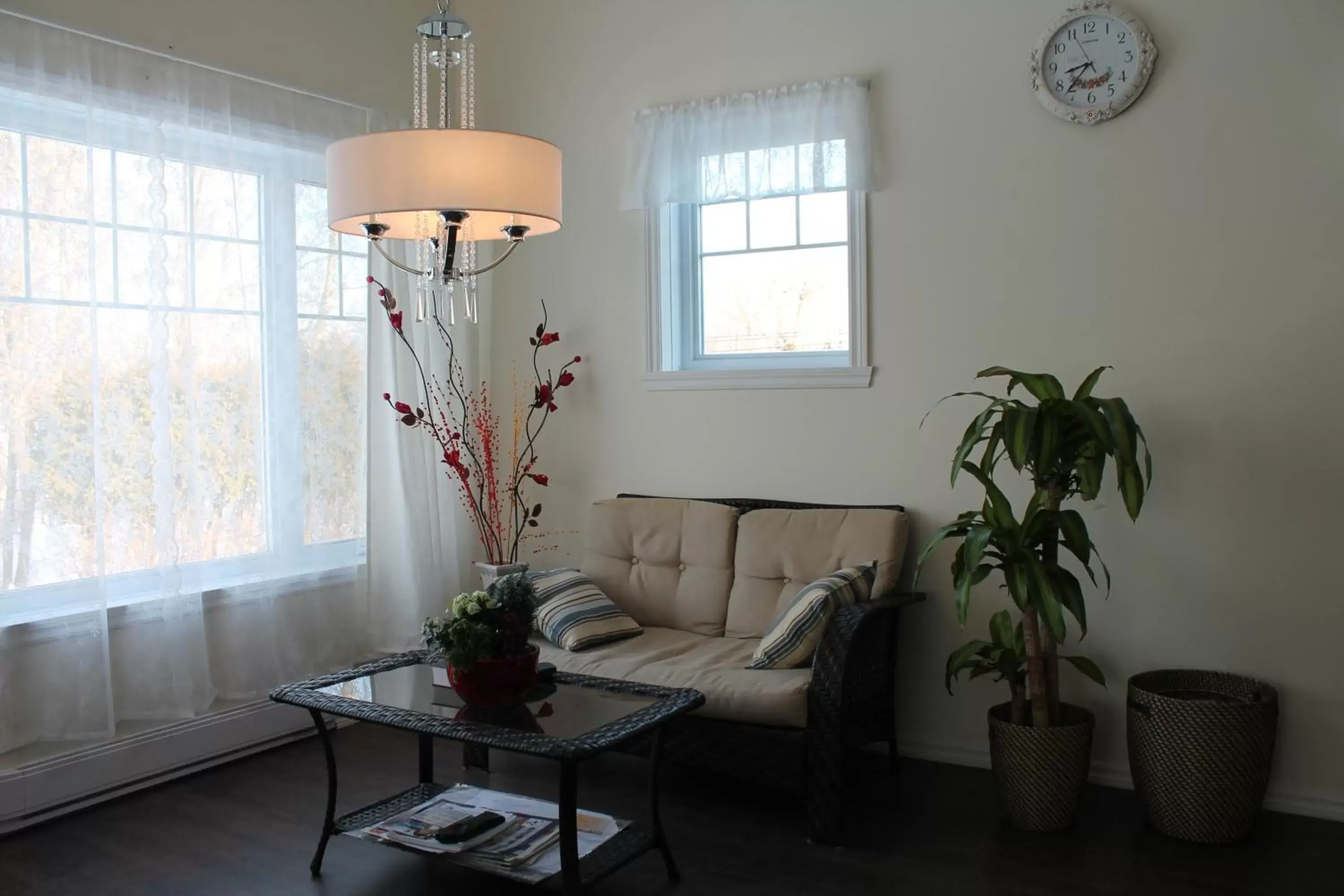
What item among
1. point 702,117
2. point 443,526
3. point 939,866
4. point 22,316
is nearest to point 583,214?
point 702,117

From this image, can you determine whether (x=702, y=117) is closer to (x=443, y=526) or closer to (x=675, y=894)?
(x=443, y=526)

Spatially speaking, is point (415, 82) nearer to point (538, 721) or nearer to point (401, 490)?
point (401, 490)

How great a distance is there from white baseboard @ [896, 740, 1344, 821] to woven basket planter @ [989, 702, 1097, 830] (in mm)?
204

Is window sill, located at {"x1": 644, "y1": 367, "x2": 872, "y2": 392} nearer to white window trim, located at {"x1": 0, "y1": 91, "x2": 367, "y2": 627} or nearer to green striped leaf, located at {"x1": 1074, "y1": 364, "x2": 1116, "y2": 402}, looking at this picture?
green striped leaf, located at {"x1": 1074, "y1": 364, "x2": 1116, "y2": 402}

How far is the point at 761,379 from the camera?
3.94 m

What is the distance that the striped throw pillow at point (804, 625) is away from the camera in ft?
10.3

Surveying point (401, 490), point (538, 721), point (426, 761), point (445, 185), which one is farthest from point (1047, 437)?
point (401, 490)

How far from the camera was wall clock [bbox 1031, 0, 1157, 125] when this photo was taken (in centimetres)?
321

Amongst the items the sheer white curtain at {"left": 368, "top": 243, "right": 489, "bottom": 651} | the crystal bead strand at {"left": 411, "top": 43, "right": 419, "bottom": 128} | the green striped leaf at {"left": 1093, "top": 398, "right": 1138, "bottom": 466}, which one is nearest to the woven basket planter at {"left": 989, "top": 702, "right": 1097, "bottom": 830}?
the green striped leaf at {"left": 1093, "top": 398, "right": 1138, "bottom": 466}

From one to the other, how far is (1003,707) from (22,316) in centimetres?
309

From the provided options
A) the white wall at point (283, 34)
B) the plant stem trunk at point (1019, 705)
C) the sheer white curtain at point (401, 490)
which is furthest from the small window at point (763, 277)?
the white wall at point (283, 34)

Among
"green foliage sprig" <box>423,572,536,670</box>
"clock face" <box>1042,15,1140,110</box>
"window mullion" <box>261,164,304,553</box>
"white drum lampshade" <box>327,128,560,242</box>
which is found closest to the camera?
"white drum lampshade" <box>327,128,560,242</box>

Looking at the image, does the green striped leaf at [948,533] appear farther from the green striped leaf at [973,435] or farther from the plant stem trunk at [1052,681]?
the plant stem trunk at [1052,681]

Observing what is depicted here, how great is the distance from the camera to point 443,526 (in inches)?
176
